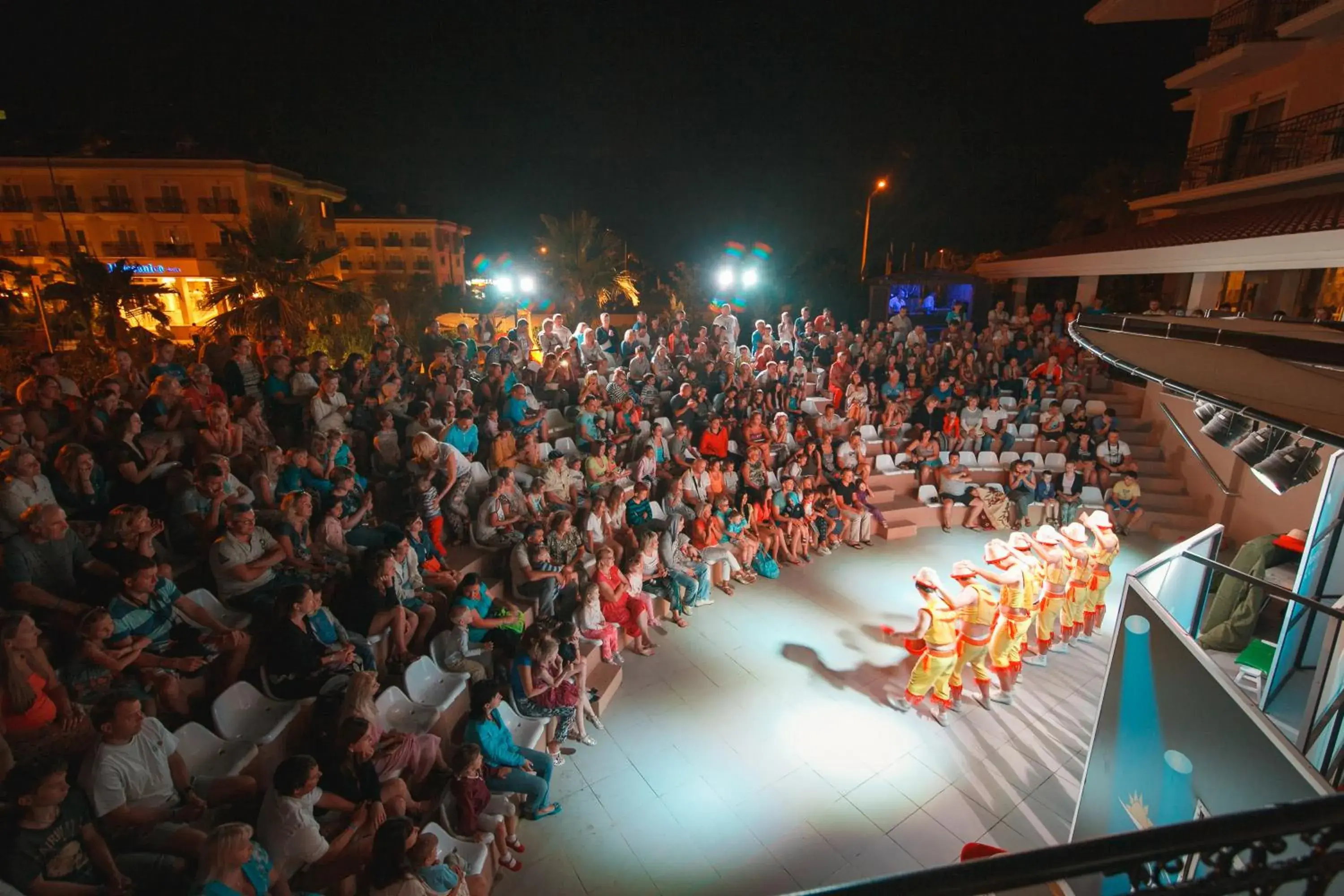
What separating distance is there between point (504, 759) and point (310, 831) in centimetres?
140

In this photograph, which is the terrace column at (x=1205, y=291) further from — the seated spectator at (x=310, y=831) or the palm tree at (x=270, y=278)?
the palm tree at (x=270, y=278)

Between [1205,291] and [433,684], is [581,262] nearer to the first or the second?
[1205,291]

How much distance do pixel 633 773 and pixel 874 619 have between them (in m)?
3.66

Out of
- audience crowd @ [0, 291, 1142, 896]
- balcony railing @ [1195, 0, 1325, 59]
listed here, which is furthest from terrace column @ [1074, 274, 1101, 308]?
audience crowd @ [0, 291, 1142, 896]

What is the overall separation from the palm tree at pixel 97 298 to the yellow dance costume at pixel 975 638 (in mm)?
15599

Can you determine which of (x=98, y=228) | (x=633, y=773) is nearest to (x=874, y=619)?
(x=633, y=773)

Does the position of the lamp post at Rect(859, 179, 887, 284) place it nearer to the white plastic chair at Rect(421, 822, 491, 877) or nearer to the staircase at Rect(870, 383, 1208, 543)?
the staircase at Rect(870, 383, 1208, 543)

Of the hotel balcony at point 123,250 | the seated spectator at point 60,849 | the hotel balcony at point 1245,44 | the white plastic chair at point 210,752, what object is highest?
the hotel balcony at point 1245,44

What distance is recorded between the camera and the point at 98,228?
26.2 meters

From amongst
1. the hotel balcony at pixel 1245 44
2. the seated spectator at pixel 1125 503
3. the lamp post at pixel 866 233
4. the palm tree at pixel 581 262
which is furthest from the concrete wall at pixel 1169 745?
the lamp post at pixel 866 233

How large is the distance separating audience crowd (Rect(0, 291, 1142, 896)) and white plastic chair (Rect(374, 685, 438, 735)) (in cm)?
8

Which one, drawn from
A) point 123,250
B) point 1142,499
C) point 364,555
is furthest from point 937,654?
point 123,250

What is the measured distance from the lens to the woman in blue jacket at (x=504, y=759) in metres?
4.31

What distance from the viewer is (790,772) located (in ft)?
16.7
